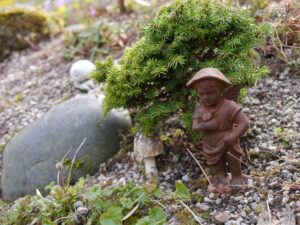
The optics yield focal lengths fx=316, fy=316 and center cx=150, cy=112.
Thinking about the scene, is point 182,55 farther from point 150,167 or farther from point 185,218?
point 185,218

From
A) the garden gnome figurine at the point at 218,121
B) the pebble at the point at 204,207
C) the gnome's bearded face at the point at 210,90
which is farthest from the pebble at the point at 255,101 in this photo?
the pebble at the point at 204,207

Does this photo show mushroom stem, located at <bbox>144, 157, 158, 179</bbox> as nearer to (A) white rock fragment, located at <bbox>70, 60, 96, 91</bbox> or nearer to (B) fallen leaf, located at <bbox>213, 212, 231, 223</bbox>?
(B) fallen leaf, located at <bbox>213, 212, 231, 223</bbox>

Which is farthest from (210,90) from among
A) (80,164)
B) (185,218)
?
(80,164)

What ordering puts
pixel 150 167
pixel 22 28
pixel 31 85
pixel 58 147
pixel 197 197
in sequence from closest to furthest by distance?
1. pixel 197 197
2. pixel 150 167
3. pixel 58 147
4. pixel 31 85
5. pixel 22 28

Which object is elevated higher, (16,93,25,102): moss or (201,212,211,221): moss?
(16,93,25,102): moss

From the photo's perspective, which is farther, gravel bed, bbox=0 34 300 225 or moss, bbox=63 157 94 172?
moss, bbox=63 157 94 172

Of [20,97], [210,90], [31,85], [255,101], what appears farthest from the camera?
[31,85]

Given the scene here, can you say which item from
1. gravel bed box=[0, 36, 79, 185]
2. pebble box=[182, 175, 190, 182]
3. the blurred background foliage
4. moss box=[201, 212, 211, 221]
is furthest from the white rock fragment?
moss box=[201, 212, 211, 221]
